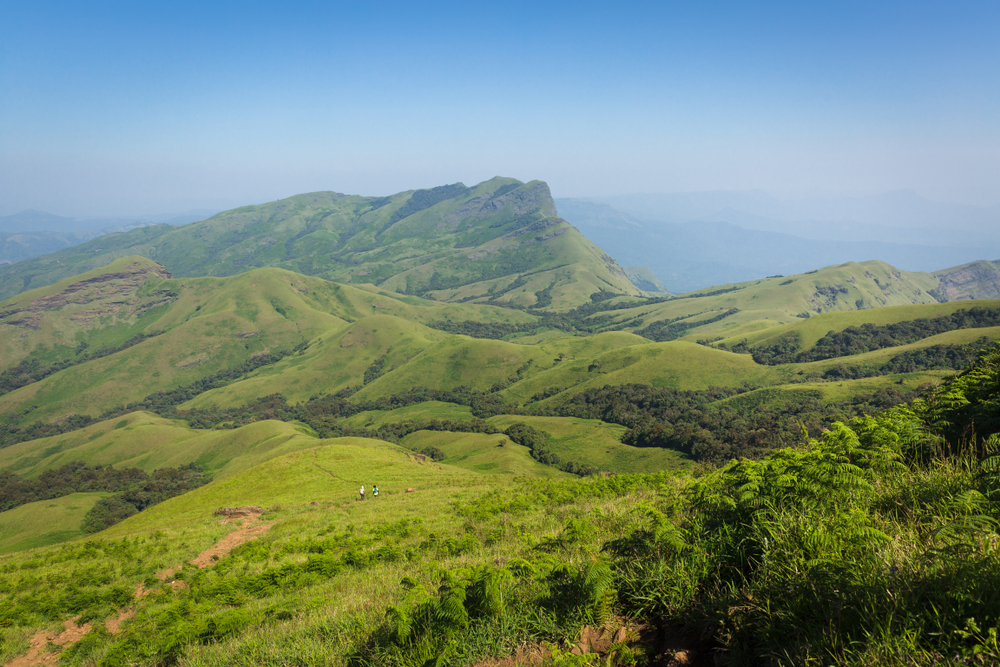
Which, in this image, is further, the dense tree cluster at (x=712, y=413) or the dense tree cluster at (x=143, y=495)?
the dense tree cluster at (x=143, y=495)

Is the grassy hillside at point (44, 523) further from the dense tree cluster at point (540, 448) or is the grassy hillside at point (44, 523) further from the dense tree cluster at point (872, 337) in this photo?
the dense tree cluster at point (872, 337)

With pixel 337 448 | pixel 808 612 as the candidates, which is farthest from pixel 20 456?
pixel 808 612

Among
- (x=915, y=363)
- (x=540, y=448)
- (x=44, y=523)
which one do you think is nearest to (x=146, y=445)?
(x=44, y=523)

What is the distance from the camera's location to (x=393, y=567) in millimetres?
14453

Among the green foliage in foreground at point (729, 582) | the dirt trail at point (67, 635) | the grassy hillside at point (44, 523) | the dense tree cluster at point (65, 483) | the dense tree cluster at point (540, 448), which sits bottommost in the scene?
the dense tree cluster at point (65, 483)

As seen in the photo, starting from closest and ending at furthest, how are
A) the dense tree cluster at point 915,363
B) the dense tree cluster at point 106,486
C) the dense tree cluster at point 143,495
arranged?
1. the dense tree cluster at point 143,495
2. the dense tree cluster at point 106,486
3. the dense tree cluster at point 915,363

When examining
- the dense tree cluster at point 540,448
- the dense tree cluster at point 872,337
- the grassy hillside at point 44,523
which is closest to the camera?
the grassy hillside at point 44,523

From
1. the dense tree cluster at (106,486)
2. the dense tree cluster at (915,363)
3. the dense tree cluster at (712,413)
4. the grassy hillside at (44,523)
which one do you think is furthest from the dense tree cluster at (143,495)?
the dense tree cluster at (915,363)

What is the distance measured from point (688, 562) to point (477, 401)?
620ft

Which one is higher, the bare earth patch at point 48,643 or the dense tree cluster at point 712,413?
the bare earth patch at point 48,643

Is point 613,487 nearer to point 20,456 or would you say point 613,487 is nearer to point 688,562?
point 688,562

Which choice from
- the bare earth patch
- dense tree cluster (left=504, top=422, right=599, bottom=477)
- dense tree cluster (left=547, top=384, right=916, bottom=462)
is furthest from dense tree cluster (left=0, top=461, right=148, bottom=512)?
the bare earth patch

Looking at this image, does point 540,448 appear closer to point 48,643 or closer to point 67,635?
point 67,635

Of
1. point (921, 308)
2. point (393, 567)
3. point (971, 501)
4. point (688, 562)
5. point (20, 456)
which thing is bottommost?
point (20, 456)
